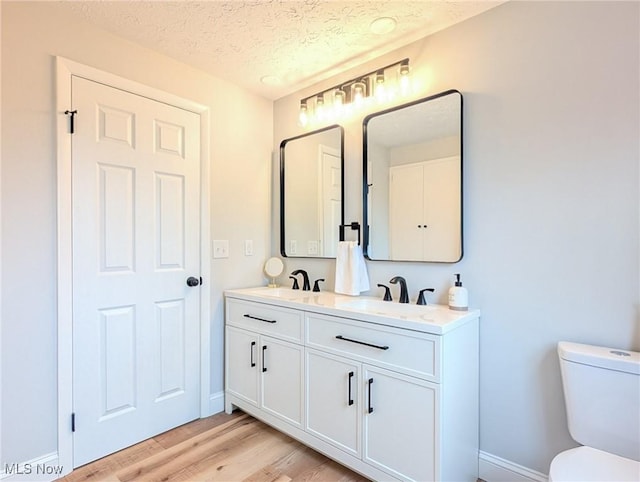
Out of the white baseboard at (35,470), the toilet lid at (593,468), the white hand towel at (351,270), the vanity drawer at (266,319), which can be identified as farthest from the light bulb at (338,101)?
the white baseboard at (35,470)

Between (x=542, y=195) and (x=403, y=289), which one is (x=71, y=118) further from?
(x=542, y=195)

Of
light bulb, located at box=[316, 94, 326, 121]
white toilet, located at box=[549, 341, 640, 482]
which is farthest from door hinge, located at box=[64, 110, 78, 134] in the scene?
white toilet, located at box=[549, 341, 640, 482]

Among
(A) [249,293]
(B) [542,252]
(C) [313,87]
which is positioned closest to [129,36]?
(C) [313,87]

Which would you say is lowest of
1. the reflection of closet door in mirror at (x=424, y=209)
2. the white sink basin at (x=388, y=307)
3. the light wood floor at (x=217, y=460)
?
the light wood floor at (x=217, y=460)

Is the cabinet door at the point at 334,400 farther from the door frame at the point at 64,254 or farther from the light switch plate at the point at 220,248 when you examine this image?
the door frame at the point at 64,254

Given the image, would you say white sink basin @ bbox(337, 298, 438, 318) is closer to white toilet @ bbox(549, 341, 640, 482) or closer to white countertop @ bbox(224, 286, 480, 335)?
white countertop @ bbox(224, 286, 480, 335)

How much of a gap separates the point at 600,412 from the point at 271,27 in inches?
86.1

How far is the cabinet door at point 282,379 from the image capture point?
1.80m

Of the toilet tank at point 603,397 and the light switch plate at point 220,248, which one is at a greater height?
the light switch plate at point 220,248

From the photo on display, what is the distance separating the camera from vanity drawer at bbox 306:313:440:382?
1326mm

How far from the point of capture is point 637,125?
1254 millimetres

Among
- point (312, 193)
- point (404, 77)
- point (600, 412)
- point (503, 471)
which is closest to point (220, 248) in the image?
point (312, 193)

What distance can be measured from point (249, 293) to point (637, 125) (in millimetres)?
2021

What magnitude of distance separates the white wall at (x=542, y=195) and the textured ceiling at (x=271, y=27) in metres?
0.22
